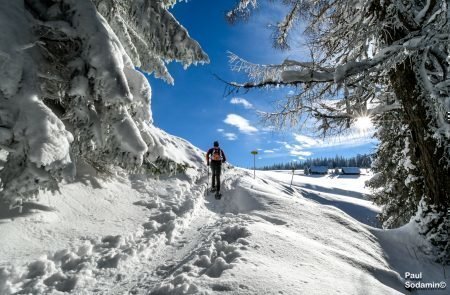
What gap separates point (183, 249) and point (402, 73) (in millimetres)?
5382

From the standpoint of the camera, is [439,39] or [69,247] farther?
[69,247]

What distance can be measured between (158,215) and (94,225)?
1.73 meters

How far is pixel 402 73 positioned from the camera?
234 inches

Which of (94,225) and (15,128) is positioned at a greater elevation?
(15,128)

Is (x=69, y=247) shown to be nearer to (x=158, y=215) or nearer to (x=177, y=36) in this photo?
(x=158, y=215)

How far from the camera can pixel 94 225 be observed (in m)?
5.77

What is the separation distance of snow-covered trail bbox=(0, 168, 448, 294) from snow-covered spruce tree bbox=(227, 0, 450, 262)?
5.16 feet

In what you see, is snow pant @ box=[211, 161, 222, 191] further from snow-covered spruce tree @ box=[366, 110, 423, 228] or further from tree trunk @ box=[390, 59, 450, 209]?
tree trunk @ box=[390, 59, 450, 209]

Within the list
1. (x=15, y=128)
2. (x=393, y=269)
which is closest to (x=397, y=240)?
(x=393, y=269)

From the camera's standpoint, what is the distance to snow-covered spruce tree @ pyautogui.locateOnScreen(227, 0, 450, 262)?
465 centimetres

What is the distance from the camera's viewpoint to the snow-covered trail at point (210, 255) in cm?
380

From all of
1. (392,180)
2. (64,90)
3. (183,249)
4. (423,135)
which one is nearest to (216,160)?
(183,249)

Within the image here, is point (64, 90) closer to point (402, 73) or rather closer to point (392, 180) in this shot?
point (402, 73)

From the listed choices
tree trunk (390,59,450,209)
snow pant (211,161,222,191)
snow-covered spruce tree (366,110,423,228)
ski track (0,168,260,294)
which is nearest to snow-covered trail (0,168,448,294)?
ski track (0,168,260,294)
